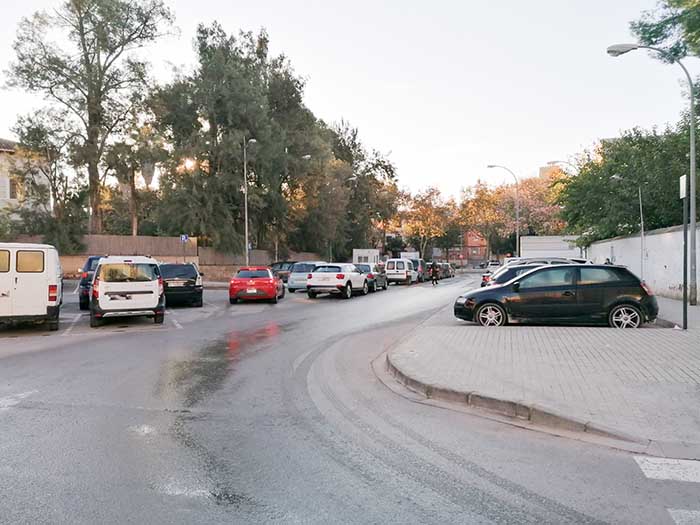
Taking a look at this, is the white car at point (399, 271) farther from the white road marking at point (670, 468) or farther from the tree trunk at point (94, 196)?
the white road marking at point (670, 468)

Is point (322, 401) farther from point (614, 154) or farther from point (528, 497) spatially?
point (614, 154)

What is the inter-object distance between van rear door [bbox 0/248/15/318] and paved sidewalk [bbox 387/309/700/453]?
8.90m

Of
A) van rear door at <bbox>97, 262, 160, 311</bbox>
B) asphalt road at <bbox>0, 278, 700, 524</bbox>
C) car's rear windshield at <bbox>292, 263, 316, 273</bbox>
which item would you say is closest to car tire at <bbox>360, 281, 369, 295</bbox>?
car's rear windshield at <bbox>292, 263, 316, 273</bbox>

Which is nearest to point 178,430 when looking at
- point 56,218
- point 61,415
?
Result: point 61,415

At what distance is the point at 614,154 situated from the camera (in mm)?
30688

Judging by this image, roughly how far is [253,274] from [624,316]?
14.2 metres

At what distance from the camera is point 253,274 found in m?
23.4

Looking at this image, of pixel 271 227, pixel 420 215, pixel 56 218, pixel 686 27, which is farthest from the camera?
pixel 420 215

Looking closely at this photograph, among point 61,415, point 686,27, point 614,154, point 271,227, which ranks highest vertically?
point 686,27

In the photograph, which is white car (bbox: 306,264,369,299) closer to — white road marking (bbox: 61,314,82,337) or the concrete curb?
white road marking (bbox: 61,314,82,337)

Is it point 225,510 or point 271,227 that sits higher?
point 271,227

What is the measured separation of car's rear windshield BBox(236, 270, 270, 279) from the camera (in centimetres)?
2318

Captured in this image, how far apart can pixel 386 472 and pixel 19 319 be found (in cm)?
1173

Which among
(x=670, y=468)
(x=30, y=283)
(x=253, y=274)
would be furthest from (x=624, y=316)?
(x=253, y=274)
